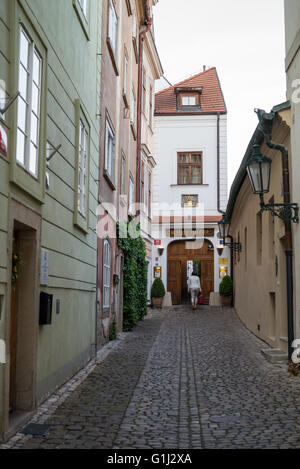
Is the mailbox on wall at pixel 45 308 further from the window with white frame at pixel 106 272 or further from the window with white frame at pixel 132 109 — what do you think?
the window with white frame at pixel 132 109

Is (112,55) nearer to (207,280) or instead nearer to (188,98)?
(207,280)

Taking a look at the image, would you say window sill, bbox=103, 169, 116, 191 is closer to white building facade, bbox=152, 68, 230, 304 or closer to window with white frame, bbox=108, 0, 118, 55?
window with white frame, bbox=108, 0, 118, 55

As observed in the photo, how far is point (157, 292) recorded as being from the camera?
24828 mm

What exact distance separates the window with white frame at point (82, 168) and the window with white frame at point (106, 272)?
8.82 ft

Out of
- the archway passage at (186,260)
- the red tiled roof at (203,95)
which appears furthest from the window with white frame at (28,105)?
the red tiled roof at (203,95)

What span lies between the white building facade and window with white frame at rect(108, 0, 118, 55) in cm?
1365

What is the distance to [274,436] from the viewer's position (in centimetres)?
539

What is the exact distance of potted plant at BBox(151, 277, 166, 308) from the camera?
24.8 m

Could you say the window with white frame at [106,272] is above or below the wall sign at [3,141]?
below

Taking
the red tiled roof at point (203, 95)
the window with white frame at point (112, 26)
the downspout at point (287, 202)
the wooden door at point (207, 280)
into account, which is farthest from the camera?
the red tiled roof at point (203, 95)

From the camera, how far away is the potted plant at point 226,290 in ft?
80.1

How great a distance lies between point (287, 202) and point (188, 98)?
20.6 metres

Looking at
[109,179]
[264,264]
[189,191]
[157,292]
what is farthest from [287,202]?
[189,191]

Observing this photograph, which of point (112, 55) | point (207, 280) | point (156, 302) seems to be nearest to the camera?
point (112, 55)
